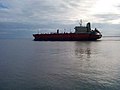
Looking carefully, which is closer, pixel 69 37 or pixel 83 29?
pixel 83 29

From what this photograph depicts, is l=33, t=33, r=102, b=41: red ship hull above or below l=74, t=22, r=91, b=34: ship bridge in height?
below

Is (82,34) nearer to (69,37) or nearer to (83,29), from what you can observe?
(83,29)

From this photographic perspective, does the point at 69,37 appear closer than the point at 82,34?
No

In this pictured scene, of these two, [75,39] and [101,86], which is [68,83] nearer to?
[101,86]

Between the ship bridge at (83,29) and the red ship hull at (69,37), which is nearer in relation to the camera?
the red ship hull at (69,37)

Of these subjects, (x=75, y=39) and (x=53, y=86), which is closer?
(x=53, y=86)

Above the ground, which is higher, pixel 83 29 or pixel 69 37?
pixel 83 29

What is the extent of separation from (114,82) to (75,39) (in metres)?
77.4

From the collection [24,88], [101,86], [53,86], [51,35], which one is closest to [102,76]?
[101,86]

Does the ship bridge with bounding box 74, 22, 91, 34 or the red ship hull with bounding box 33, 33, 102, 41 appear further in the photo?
the ship bridge with bounding box 74, 22, 91, 34

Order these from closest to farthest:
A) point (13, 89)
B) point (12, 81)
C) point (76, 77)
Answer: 1. point (13, 89)
2. point (12, 81)
3. point (76, 77)

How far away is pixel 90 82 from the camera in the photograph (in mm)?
16906

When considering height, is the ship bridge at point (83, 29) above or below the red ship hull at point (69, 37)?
above

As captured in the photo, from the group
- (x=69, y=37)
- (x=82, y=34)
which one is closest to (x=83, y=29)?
(x=82, y=34)
